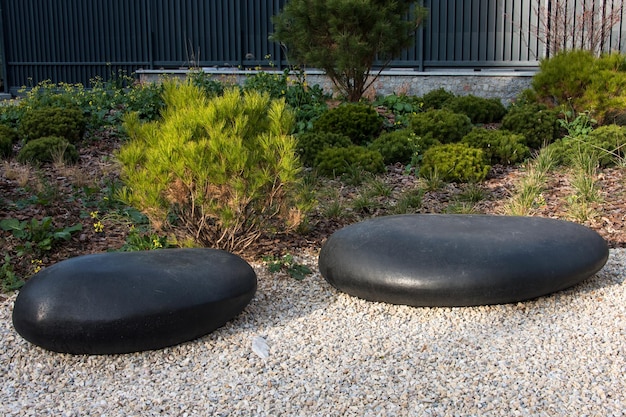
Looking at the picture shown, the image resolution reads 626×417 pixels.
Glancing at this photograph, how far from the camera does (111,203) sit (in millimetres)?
6555

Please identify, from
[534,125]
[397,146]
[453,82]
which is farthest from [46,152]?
[453,82]

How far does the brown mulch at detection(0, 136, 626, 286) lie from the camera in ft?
18.8

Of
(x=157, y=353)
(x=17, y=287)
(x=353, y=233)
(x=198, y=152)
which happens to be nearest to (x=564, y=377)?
(x=353, y=233)

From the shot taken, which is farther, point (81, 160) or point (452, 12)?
point (452, 12)

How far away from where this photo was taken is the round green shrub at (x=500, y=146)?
8086mm

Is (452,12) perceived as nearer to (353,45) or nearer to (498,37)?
(498,37)

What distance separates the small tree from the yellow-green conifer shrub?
5012 millimetres

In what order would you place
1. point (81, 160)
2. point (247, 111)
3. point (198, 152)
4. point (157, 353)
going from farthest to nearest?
point (81, 160)
point (247, 111)
point (198, 152)
point (157, 353)

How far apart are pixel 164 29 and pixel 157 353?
13.5 meters

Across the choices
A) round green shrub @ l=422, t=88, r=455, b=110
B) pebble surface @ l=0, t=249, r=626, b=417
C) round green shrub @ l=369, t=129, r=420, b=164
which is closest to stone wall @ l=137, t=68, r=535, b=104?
round green shrub @ l=422, t=88, r=455, b=110

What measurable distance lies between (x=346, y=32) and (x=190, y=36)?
22.6 feet

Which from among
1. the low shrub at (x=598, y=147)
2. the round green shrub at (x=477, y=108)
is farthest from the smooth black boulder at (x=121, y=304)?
the round green shrub at (x=477, y=108)

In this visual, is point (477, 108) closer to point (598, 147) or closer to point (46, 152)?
point (598, 147)

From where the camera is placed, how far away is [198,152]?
487cm
